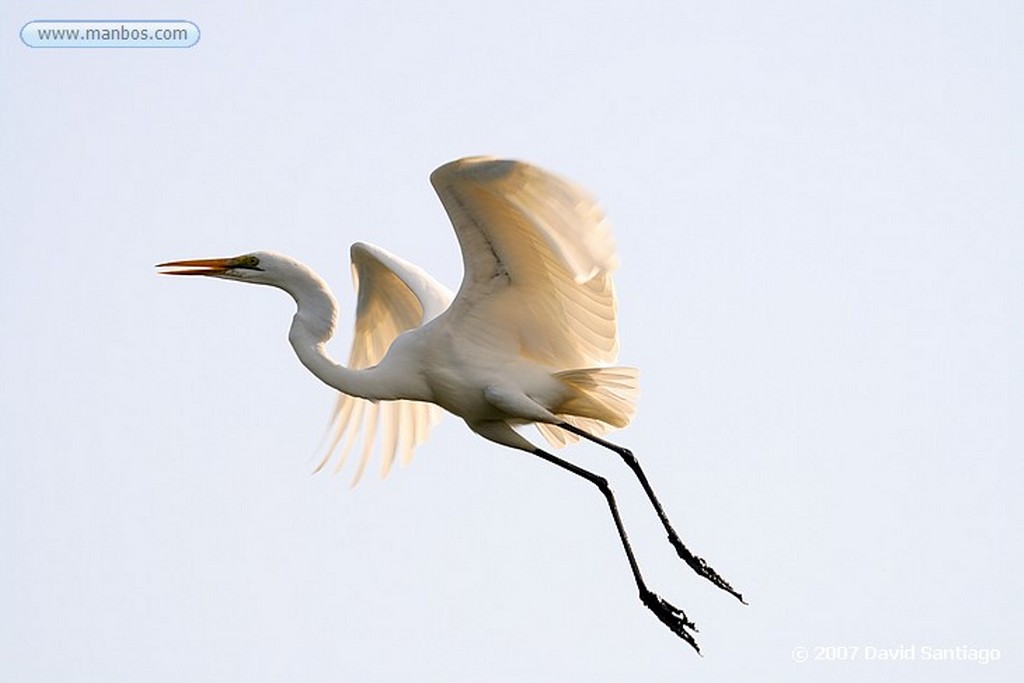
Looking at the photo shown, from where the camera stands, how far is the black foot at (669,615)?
9.28 metres

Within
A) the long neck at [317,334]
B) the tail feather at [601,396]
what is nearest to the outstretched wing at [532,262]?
the tail feather at [601,396]

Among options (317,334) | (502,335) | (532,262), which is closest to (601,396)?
(502,335)

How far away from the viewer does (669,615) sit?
30.6 feet

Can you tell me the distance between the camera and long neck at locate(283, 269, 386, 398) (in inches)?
383

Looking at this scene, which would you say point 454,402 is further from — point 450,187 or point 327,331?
point 450,187

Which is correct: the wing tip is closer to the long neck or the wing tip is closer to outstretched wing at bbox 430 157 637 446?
outstretched wing at bbox 430 157 637 446

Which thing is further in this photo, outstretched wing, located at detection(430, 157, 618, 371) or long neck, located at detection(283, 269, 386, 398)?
long neck, located at detection(283, 269, 386, 398)

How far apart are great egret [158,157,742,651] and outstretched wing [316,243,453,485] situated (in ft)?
1.61

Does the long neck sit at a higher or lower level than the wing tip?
lower

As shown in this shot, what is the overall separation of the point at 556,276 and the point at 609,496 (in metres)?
1.26

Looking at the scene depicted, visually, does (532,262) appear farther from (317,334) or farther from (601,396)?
(317,334)

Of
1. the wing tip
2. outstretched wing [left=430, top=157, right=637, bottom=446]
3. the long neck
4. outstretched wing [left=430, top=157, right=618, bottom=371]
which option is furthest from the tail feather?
the wing tip

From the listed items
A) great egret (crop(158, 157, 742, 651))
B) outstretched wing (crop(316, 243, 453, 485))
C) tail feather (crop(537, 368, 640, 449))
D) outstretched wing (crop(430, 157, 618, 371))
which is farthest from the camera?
outstretched wing (crop(316, 243, 453, 485))

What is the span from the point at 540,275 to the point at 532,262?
0.36ft
